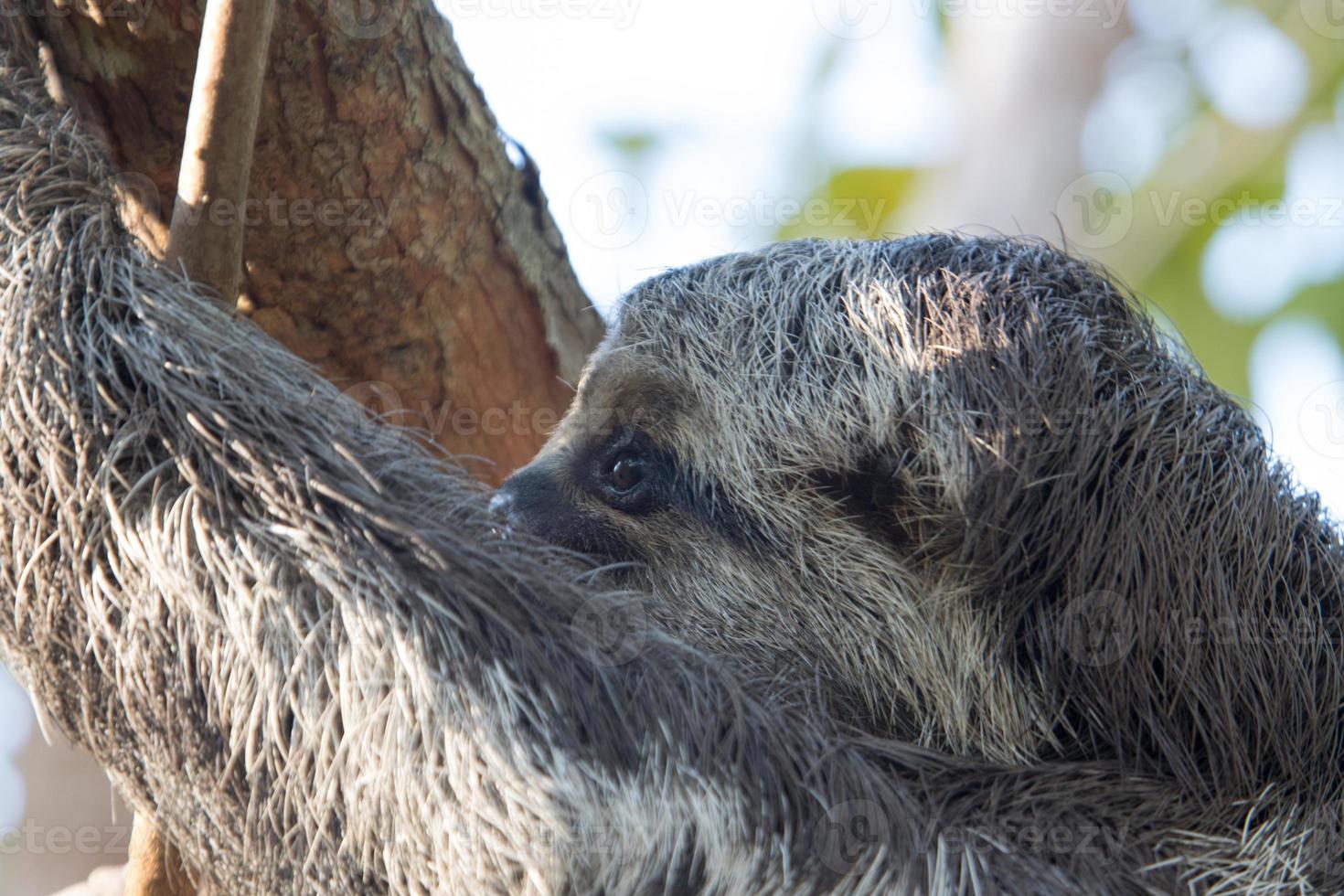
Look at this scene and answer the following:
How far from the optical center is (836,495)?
3.63 metres

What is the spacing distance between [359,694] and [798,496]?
1.46 meters

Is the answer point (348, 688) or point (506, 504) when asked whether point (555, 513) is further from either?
point (348, 688)

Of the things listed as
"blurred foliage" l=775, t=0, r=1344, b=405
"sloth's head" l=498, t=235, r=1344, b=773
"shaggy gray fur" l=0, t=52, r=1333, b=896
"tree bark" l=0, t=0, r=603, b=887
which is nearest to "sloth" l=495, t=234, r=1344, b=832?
"sloth's head" l=498, t=235, r=1344, b=773

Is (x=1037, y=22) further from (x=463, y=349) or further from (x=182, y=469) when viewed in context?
(x=182, y=469)

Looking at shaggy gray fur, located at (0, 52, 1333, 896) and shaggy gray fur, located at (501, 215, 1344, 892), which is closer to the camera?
shaggy gray fur, located at (0, 52, 1333, 896)

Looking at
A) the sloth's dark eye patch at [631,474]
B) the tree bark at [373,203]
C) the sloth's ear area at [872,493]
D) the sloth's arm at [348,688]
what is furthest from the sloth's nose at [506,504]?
the sloth's ear area at [872,493]

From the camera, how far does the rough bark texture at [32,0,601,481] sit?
3.90 meters

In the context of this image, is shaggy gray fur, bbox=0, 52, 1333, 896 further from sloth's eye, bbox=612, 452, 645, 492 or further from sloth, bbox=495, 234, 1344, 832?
sloth's eye, bbox=612, 452, 645, 492

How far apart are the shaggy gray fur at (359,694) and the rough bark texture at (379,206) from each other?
73 centimetres

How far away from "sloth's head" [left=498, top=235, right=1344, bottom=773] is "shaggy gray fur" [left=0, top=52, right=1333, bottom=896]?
430 millimetres

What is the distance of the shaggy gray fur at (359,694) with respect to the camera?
275 centimetres

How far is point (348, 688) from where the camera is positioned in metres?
2.77

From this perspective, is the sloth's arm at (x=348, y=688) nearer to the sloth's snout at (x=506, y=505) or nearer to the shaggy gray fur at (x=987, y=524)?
the shaggy gray fur at (x=987, y=524)

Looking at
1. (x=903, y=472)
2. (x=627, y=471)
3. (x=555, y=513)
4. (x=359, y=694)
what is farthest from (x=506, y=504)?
(x=903, y=472)
